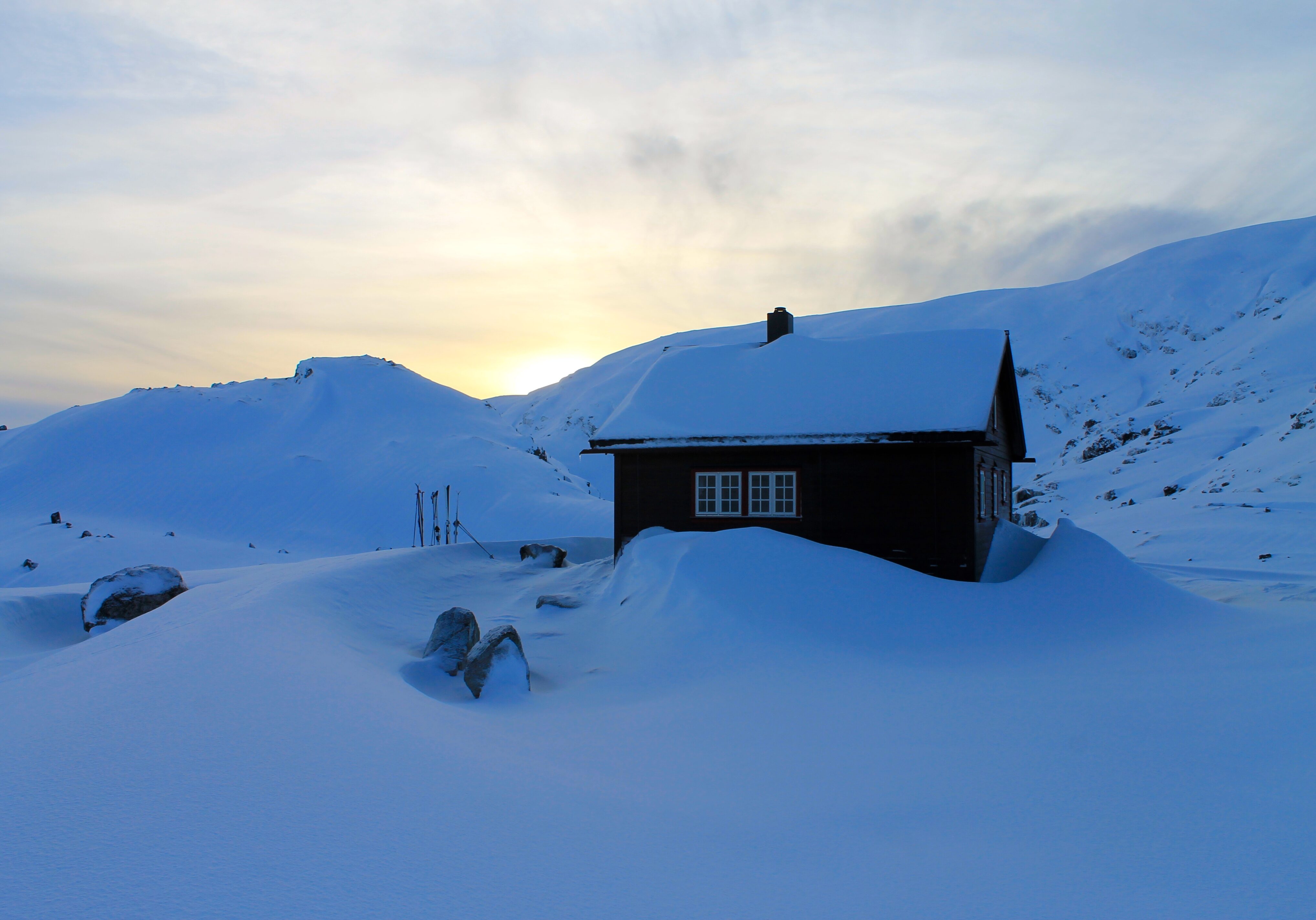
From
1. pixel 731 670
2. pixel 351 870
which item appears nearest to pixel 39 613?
pixel 731 670

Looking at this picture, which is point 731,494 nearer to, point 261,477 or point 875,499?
point 875,499

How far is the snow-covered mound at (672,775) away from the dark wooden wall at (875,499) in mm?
3980

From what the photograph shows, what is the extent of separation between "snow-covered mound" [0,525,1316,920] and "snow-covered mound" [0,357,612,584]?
75.4 feet

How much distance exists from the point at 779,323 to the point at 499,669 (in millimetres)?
14070

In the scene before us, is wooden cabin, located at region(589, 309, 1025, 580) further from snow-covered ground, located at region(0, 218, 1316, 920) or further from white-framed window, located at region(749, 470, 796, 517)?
snow-covered ground, located at region(0, 218, 1316, 920)

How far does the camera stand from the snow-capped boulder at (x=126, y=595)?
13.4 metres

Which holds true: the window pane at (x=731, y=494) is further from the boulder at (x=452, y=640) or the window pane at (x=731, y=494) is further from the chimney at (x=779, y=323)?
the boulder at (x=452, y=640)

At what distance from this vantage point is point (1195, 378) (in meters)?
52.3

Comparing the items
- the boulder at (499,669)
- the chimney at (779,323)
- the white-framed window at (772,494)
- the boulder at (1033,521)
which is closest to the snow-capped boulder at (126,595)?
the boulder at (499,669)

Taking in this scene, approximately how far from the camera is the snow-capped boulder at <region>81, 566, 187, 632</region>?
13383 mm

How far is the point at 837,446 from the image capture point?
15.0 metres

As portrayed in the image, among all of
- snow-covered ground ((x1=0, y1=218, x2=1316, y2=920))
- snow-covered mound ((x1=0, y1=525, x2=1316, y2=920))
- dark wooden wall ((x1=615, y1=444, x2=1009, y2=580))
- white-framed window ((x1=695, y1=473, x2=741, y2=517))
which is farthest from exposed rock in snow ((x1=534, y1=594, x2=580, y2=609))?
white-framed window ((x1=695, y1=473, x2=741, y2=517))

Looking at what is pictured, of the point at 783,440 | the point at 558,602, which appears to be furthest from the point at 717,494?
the point at 558,602

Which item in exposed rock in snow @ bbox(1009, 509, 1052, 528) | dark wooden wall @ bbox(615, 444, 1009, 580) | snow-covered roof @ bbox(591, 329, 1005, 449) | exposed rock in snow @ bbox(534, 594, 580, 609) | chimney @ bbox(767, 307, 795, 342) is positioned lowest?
exposed rock in snow @ bbox(534, 594, 580, 609)
